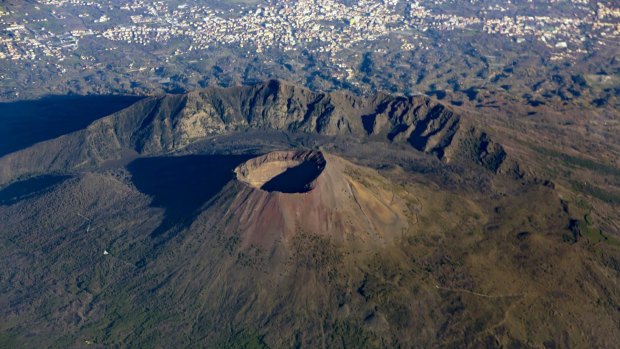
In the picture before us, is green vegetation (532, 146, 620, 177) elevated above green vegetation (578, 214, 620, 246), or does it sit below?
below

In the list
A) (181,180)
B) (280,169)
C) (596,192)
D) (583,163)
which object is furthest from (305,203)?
(583,163)

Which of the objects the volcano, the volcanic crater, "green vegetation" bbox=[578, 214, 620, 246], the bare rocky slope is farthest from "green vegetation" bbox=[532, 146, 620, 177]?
the volcanic crater

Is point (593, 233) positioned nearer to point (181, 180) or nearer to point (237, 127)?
point (181, 180)

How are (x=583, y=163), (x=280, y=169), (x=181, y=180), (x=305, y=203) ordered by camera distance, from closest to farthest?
1. (x=305, y=203)
2. (x=280, y=169)
3. (x=181, y=180)
4. (x=583, y=163)

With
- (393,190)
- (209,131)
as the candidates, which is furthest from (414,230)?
(209,131)

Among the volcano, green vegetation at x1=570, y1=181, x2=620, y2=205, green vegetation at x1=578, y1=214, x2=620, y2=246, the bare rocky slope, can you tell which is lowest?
green vegetation at x1=570, y1=181, x2=620, y2=205

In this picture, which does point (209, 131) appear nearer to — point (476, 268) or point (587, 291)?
point (476, 268)

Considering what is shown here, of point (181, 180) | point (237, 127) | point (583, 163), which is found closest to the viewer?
point (181, 180)

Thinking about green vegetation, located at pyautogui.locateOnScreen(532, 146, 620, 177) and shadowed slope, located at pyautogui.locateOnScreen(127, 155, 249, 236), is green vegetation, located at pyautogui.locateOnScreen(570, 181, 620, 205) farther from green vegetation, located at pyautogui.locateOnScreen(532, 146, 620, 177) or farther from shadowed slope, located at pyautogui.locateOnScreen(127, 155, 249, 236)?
shadowed slope, located at pyautogui.locateOnScreen(127, 155, 249, 236)
